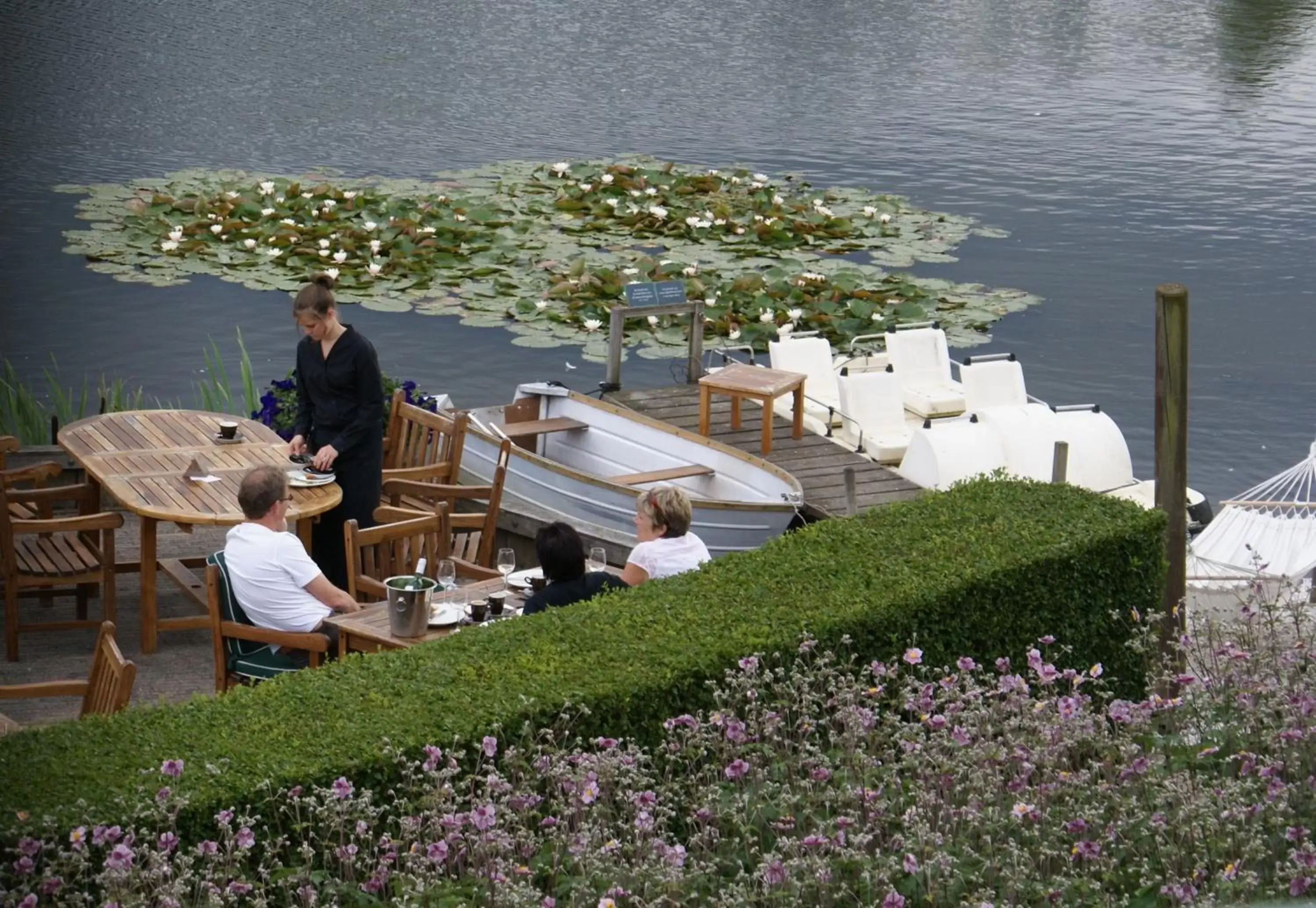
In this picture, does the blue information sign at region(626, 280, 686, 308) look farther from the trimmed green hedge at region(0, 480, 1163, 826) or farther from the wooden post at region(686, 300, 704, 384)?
the trimmed green hedge at region(0, 480, 1163, 826)

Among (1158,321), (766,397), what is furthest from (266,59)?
(1158,321)

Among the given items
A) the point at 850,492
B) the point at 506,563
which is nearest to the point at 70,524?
the point at 506,563

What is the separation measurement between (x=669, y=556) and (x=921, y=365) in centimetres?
763

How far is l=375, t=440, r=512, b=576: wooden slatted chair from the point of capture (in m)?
8.27

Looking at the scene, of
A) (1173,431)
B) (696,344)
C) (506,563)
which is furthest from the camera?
(696,344)

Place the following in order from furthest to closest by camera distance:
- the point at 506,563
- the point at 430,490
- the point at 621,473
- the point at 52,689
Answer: the point at 621,473
the point at 430,490
the point at 506,563
the point at 52,689

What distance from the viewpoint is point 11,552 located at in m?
7.77

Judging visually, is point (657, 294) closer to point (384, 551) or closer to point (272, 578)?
point (384, 551)

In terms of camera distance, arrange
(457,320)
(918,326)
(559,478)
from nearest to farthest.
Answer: (559,478), (918,326), (457,320)

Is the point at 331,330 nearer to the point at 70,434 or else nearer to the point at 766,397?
the point at 70,434

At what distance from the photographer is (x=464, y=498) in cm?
887

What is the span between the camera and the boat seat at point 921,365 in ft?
46.1

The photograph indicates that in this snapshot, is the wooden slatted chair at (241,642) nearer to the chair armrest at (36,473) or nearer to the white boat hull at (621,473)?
the chair armrest at (36,473)

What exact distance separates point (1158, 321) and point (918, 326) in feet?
28.5
